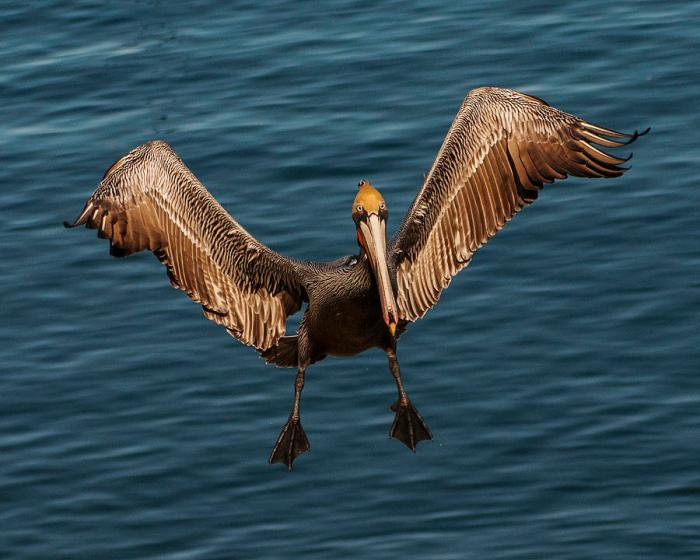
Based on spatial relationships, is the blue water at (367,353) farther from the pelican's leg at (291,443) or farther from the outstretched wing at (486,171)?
the outstretched wing at (486,171)

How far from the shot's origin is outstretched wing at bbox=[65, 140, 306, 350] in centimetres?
1230

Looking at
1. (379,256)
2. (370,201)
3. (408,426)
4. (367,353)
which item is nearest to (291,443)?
(408,426)

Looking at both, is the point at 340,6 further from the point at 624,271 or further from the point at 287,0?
the point at 624,271

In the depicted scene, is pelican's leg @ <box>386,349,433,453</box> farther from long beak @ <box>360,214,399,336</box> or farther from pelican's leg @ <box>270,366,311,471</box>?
long beak @ <box>360,214,399,336</box>

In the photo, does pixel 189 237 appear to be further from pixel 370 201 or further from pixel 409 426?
Result: pixel 409 426

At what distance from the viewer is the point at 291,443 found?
1252cm

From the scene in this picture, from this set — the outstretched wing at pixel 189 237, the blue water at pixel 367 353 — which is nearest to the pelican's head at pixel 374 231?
the outstretched wing at pixel 189 237

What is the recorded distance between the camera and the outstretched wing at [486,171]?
12.4m

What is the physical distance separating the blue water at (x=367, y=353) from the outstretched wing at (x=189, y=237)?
9.72 ft

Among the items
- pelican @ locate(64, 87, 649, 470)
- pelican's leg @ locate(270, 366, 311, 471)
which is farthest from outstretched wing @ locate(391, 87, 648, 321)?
pelican's leg @ locate(270, 366, 311, 471)

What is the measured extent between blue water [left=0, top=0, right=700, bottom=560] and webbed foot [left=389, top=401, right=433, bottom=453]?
89.4 inches

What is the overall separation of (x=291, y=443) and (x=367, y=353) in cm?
421

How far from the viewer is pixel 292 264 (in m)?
12.3

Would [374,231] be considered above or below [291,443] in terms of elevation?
above
